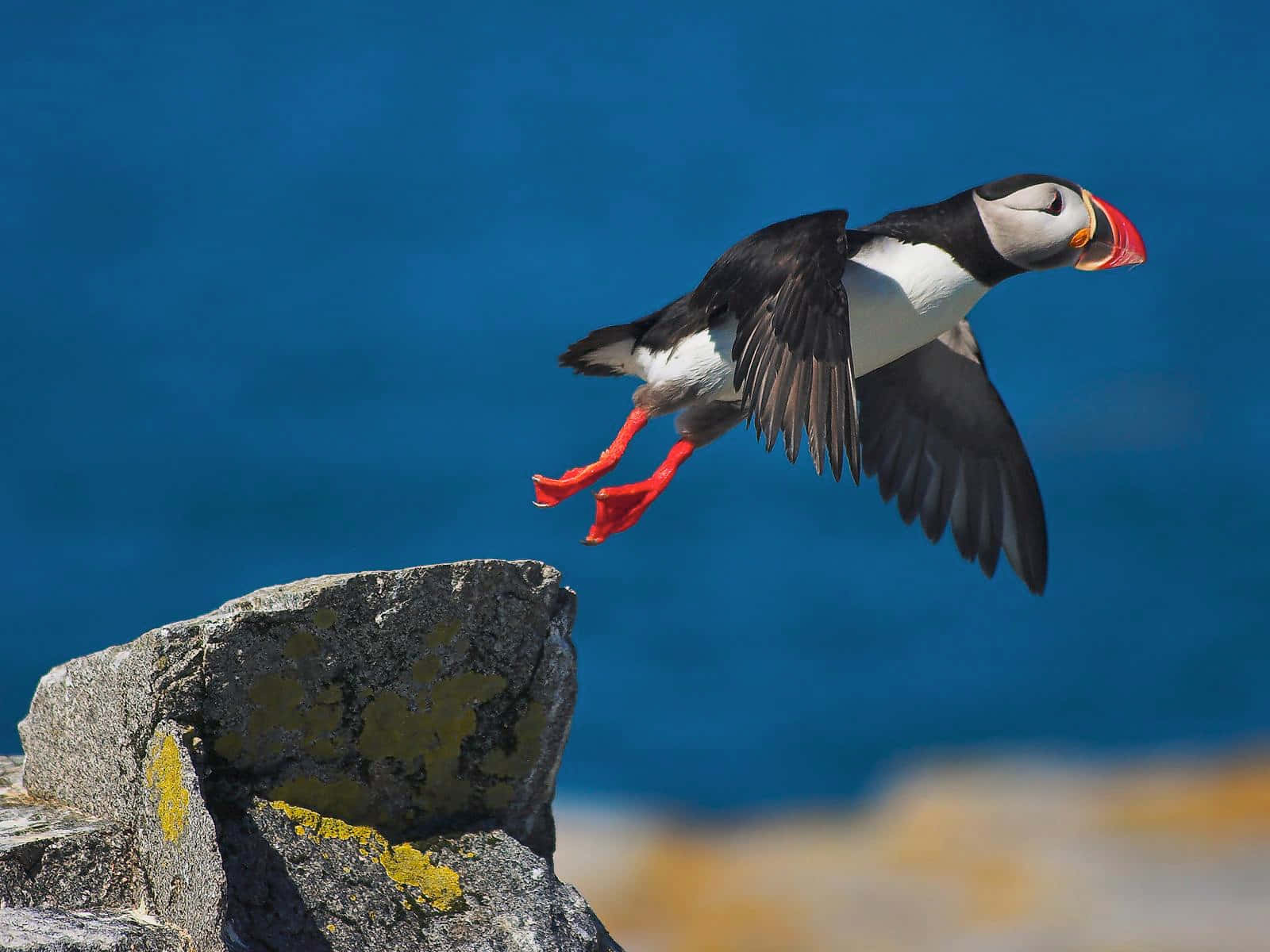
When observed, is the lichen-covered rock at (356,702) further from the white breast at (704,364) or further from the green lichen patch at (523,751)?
the white breast at (704,364)

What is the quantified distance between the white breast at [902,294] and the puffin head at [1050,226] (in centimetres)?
22

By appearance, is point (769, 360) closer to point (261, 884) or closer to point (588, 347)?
point (588, 347)

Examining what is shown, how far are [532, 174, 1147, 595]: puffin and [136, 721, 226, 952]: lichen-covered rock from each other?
7.47 feet

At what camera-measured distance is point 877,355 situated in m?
6.27

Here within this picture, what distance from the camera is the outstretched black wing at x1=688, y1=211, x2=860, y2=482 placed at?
17.5 feet

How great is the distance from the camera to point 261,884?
381cm

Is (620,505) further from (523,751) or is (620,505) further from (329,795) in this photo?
(329,795)

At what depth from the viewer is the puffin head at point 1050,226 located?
618 centimetres


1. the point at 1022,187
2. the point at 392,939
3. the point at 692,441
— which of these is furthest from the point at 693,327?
the point at 392,939

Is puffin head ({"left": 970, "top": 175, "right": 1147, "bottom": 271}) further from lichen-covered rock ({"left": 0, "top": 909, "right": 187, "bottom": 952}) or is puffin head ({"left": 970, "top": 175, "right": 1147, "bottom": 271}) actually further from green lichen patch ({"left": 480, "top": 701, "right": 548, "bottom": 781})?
lichen-covered rock ({"left": 0, "top": 909, "right": 187, "bottom": 952})

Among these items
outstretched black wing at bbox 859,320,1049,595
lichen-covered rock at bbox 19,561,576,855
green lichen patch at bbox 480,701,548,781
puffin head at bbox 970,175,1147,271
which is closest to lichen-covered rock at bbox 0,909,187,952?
lichen-covered rock at bbox 19,561,576,855

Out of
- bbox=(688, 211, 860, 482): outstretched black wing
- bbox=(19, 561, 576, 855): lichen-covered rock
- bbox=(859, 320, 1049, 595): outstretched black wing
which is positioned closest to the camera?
bbox=(19, 561, 576, 855): lichen-covered rock

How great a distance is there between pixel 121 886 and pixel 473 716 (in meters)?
1.03

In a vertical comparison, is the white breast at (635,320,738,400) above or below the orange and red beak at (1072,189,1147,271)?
below
